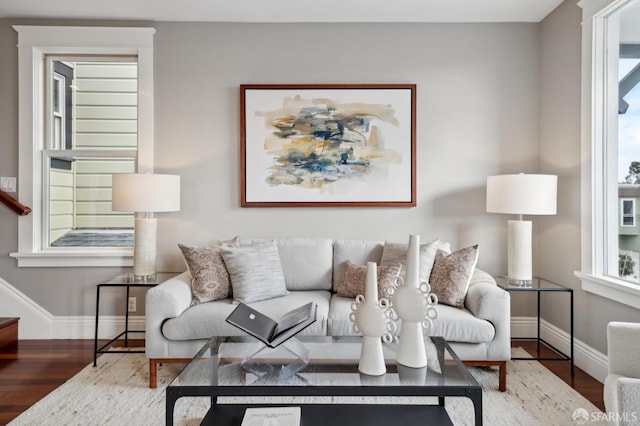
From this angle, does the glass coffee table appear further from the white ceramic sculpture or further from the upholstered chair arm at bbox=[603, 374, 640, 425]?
the upholstered chair arm at bbox=[603, 374, 640, 425]

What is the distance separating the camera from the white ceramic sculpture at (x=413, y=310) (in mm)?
1760

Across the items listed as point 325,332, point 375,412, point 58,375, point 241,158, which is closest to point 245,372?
point 375,412

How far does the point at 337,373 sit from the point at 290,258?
1.45 m

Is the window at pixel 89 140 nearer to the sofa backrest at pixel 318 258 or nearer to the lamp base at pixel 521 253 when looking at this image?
the sofa backrest at pixel 318 258

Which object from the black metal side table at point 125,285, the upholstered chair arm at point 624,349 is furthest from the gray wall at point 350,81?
the upholstered chair arm at point 624,349

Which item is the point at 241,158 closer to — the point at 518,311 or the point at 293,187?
the point at 293,187

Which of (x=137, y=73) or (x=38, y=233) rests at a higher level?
(x=137, y=73)

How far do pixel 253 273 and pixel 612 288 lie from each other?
7.23 ft

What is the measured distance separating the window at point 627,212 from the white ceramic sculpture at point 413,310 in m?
1.61

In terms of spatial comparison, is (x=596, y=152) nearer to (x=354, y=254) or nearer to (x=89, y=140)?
(x=354, y=254)

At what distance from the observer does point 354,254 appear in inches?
123

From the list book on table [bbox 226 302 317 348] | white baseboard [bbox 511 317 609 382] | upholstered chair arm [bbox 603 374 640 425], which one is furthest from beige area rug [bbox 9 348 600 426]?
upholstered chair arm [bbox 603 374 640 425]

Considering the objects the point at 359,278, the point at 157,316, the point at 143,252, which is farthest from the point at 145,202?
the point at 359,278

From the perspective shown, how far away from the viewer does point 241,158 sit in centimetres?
338
